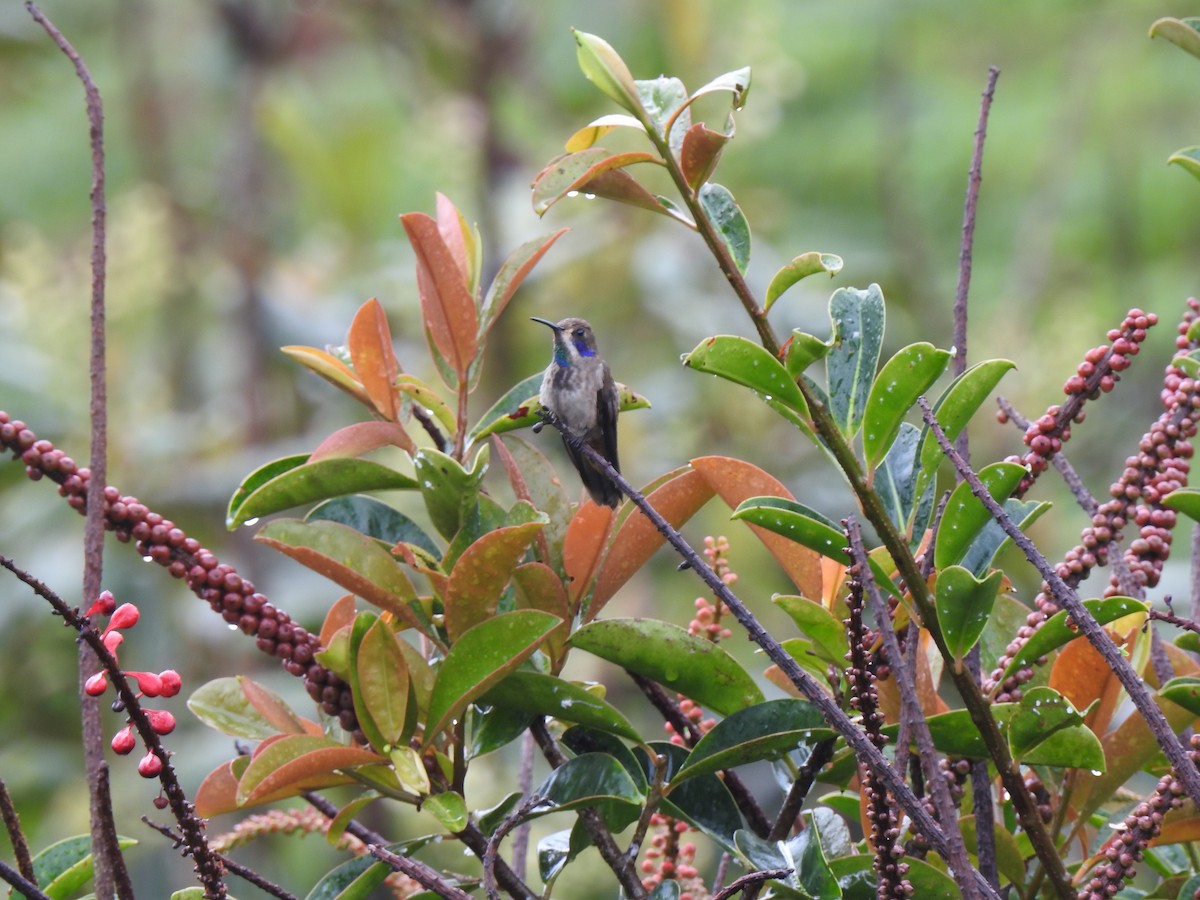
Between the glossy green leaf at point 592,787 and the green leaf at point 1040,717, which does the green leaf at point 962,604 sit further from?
the glossy green leaf at point 592,787

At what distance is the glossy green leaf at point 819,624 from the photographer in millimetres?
1138

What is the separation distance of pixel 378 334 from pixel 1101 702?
2.74ft

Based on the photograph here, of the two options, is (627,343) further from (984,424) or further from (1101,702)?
(1101,702)

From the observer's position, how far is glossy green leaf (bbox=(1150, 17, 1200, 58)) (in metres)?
1.36

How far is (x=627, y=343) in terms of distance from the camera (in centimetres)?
540

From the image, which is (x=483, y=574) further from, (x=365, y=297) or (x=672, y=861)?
(x=365, y=297)

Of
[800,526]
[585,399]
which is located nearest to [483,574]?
[800,526]

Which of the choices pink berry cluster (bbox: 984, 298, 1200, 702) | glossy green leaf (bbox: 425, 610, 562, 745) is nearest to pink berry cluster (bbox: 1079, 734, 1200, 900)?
pink berry cluster (bbox: 984, 298, 1200, 702)

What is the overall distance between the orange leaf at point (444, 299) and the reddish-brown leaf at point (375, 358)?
0.05 m

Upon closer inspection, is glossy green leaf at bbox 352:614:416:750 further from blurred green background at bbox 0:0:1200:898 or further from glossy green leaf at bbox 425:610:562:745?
blurred green background at bbox 0:0:1200:898

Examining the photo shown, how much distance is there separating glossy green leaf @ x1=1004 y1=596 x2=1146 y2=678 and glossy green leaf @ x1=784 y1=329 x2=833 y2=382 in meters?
0.29

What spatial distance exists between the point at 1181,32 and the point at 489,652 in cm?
97

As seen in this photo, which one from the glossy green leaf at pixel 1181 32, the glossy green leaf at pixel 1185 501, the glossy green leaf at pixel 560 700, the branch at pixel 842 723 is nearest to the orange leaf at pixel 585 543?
the glossy green leaf at pixel 560 700

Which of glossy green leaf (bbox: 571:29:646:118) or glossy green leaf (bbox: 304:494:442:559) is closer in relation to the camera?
glossy green leaf (bbox: 571:29:646:118)
